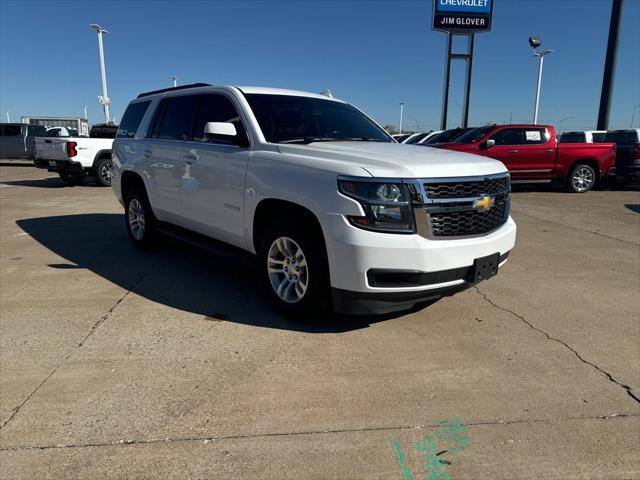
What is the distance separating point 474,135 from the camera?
14047mm

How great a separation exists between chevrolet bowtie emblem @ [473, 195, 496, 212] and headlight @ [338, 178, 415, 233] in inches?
24.8

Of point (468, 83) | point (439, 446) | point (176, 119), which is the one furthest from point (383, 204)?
point (468, 83)

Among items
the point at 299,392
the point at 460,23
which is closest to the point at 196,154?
the point at 299,392

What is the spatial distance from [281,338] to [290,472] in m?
1.48

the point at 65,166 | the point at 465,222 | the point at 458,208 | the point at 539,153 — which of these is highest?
the point at 539,153

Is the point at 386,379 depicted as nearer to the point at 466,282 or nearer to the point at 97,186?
the point at 466,282

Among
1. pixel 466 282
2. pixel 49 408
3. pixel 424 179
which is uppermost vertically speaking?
pixel 424 179

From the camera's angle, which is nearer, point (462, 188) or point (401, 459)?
point (401, 459)

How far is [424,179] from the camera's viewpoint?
3293 millimetres

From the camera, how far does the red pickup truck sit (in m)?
13.5

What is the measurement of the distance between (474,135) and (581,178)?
341 centimetres

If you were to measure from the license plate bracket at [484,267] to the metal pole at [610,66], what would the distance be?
2604cm

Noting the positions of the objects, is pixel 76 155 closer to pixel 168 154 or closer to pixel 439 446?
pixel 168 154

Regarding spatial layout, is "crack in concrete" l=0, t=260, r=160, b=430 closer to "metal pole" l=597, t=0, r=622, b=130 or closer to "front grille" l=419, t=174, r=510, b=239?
"front grille" l=419, t=174, r=510, b=239
